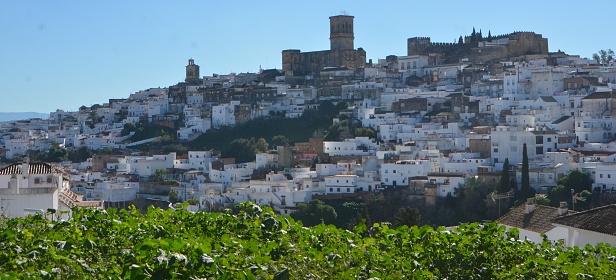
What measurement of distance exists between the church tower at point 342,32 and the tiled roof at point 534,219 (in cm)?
5125

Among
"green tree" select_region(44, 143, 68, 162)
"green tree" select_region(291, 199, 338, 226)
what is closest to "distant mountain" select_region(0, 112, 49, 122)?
"green tree" select_region(44, 143, 68, 162)

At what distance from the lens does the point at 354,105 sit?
56562mm

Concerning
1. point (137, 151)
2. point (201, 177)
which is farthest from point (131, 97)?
point (201, 177)

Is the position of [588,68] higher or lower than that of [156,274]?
higher

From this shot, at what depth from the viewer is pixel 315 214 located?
120 ft

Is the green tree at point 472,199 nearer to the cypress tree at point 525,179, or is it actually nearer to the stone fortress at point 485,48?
the cypress tree at point 525,179

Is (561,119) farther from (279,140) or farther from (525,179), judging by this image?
(279,140)

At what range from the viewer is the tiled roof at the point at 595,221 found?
1390 cm

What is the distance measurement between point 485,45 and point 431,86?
650 cm

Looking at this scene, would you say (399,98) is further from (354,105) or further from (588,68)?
(588,68)

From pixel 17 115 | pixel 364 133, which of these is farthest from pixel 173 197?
pixel 17 115

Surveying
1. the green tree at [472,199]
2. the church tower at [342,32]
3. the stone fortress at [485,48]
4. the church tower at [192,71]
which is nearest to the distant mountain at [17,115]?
the church tower at [192,71]

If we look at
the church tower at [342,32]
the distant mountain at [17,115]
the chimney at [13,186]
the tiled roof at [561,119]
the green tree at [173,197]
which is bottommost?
the green tree at [173,197]

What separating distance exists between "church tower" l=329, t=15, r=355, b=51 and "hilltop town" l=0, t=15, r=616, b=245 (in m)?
0.09
